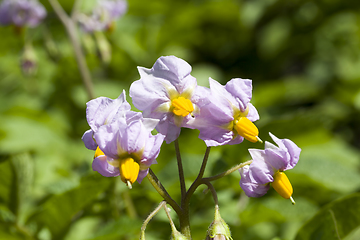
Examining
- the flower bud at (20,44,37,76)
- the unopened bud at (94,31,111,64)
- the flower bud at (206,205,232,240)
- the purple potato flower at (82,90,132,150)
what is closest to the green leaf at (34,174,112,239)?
the purple potato flower at (82,90,132,150)

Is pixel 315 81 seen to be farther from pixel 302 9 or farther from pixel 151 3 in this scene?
pixel 151 3

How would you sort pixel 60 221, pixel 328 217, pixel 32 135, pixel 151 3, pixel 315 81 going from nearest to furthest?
pixel 328 217
pixel 60 221
pixel 32 135
pixel 315 81
pixel 151 3

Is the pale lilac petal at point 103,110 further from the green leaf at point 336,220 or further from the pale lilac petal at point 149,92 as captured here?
the green leaf at point 336,220

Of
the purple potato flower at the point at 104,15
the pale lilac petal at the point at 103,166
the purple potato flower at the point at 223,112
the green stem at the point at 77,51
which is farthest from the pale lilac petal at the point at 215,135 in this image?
the purple potato flower at the point at 104,15

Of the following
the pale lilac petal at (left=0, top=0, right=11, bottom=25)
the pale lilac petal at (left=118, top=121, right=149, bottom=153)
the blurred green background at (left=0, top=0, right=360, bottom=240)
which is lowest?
the blurred green background at (left=0, top=0, right=360, bottom=240)

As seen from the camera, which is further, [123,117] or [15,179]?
[15,179]

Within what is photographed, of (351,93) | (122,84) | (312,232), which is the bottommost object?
(122,84)

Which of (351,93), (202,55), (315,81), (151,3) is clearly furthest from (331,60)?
(151,3)

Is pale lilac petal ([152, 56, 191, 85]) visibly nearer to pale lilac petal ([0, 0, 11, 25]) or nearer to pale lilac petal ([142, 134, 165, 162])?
pale lilac petal ([142, 134, 165, 162])
